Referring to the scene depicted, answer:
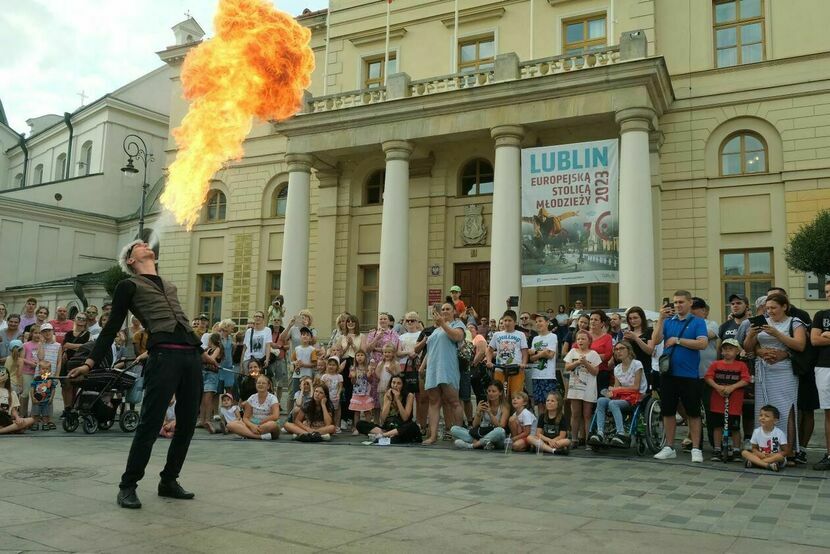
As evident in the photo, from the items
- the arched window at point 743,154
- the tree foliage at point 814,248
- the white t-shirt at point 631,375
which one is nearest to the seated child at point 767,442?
the white t-shirt at point 631,375

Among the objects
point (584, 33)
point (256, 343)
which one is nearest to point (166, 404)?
point (256, 343)

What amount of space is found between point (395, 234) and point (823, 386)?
15018 mm

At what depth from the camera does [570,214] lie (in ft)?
61.5

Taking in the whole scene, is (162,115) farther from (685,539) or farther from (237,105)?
(685,539)

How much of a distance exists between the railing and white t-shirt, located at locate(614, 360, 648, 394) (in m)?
12.5

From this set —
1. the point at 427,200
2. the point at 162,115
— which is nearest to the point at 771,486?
the point at 427,200

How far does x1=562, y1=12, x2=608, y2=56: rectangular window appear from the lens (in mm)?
22578

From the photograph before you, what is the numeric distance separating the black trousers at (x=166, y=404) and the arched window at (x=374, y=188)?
2005 centimetres

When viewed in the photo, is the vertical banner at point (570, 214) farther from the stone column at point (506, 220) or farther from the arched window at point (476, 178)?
the arched window at point (476, 178)

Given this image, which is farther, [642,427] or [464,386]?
[464,386]

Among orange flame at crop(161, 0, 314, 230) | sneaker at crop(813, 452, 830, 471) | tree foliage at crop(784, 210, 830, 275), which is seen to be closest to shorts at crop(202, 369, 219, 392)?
orange flame at crop(161, 0, 314, 230)

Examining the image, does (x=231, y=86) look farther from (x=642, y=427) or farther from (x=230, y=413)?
(x=642, y=427)

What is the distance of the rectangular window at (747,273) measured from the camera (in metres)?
19.5

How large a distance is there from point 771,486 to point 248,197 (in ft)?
80.6
